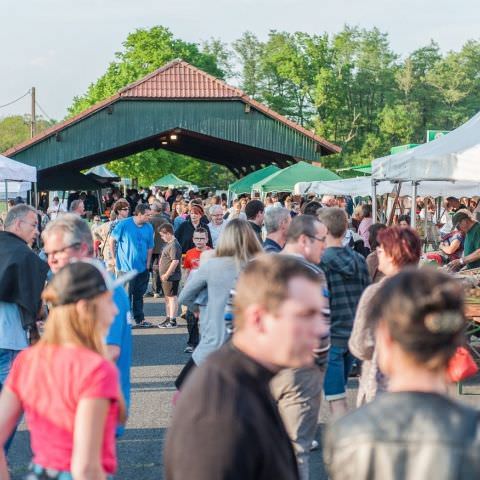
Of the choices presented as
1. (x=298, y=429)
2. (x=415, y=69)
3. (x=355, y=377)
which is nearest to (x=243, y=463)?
(x=298, y=429)

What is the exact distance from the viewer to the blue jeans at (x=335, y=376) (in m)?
6.98

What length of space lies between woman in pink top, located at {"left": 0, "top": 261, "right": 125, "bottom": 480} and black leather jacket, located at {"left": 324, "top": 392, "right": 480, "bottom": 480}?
1124mm

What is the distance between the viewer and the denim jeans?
13.7 m

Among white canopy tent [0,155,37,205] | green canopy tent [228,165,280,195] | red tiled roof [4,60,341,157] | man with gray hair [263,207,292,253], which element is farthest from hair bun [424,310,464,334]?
red tiled roof [4,60,341,157]

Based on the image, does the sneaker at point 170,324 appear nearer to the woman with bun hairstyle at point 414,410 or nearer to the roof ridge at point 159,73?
the woman with bun hairstyle at point 414,410

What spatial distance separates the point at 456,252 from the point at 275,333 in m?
11.5

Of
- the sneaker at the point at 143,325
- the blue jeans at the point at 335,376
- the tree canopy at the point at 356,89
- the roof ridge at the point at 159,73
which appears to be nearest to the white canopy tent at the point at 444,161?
the sneaker at the point at 143,325

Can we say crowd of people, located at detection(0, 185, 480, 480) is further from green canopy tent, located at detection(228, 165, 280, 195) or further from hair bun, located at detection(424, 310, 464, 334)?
green canopy tent, located at detection(228, 165, 280, 195)

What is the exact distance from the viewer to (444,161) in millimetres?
11445

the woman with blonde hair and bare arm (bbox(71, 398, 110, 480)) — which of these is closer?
bare arm (bbox(71, 398, 110, 480))

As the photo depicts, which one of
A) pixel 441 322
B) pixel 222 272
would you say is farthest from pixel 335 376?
pixel 441 322

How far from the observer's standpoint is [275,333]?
265 centimetres

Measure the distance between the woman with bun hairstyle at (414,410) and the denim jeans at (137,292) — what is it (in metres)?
11.3

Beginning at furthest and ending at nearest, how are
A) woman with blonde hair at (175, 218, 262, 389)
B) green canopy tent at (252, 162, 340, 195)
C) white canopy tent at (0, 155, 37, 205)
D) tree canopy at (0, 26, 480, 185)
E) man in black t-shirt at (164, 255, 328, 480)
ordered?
tree canopy at (0, 26, 480, 185), green canopy tent at (252, 162, 340, 195), white canopy tent at (0, 155, 37, 205), woman with blonde hair at (175, 218, 262, 389), man in black t-shirt at (164, 255, 328, 480)
